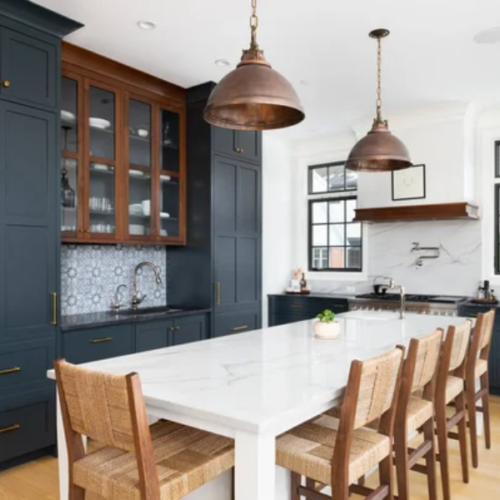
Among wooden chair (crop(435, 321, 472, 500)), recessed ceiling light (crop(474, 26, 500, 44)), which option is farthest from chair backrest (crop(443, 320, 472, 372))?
recessed ceiling light (crop(474, 26, 500, 44))

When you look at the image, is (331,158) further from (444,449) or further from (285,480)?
(285,480)

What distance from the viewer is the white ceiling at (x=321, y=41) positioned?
3.11 meters

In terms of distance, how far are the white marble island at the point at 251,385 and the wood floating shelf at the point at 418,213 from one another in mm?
2329

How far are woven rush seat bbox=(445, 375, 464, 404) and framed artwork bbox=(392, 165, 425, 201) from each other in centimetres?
272

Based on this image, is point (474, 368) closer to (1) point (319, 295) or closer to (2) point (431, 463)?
(2) point (431, 463)

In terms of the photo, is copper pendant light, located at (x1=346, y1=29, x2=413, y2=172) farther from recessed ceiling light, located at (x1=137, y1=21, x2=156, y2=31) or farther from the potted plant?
recessed ceiling light, located at (x1=137, y1=21, x2=156, y2=31)

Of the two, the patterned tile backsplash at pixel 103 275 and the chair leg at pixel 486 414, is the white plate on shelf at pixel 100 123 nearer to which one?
the patterned tile backsplash at pixel 103 275

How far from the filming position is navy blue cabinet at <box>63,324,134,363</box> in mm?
3461

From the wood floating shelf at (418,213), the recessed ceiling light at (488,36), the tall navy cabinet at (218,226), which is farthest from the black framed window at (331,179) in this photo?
the recessed ceiling light at (488,36)

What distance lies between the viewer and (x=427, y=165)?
207 inches

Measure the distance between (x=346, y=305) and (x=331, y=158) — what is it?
1983 millimetres

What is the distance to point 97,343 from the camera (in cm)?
362

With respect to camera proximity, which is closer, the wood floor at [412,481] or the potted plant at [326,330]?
the wood floor at [412,481]

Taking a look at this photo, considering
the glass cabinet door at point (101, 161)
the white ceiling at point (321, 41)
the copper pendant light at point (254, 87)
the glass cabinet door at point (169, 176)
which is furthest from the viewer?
the glass cabinet door at point (169, 176)
